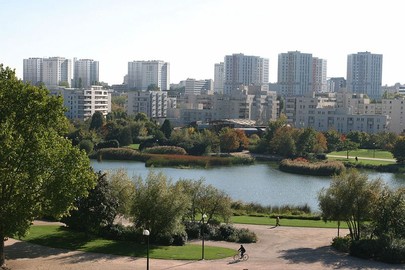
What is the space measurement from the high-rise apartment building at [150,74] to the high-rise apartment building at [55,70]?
22305 millimetres

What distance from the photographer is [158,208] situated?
25.2 m

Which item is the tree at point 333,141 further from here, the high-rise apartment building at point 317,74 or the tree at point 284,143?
the high-rise apartment building at point 317,74

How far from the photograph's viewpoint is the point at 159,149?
Answer: 235 ft

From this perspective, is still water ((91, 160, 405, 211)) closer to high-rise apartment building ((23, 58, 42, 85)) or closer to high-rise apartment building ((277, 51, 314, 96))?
high-rise apartment building ((277, 51, 314, 96))

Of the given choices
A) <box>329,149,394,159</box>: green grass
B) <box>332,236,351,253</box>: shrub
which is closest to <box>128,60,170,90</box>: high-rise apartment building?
<box>329,149,394,159</box>: green grass

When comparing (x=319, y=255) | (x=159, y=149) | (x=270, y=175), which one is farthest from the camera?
(x=159, y=149)

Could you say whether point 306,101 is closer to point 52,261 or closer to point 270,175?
point 270,175

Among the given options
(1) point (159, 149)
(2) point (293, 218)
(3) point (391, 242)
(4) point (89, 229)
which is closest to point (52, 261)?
(4) point (89, 229)

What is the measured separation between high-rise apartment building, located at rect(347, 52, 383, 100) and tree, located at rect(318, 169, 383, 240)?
14698cm

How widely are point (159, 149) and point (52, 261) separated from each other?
4913 cm

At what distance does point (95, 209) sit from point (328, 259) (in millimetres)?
9031

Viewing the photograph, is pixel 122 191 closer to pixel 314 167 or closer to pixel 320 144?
pixel 314 167

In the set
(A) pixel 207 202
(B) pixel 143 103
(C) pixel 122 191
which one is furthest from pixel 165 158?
(B) pixel 143 103

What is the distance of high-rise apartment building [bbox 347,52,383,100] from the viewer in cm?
16938
